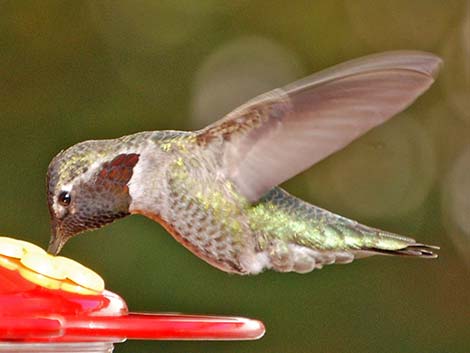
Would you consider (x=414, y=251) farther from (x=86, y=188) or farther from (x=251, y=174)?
(x=86, y=188)

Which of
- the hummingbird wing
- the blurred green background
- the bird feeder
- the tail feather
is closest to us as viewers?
the bird feeder

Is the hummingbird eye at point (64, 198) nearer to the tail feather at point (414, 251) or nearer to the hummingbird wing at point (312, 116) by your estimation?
the hummingbird wing at point (312, 116)

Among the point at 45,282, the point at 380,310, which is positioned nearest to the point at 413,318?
the point at 380,310

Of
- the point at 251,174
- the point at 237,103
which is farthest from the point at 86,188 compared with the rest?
the point at 237,103

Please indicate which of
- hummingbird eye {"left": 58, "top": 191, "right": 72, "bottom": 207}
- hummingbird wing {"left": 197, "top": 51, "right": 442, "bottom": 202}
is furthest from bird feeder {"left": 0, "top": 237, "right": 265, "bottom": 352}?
hummingbird wing {"left": 197, "top": 51, "right": 442, "bottom": 202}

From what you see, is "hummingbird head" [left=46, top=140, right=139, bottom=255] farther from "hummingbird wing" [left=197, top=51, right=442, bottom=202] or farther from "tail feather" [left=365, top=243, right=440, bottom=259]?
"tail feather" [left=365, top=243, right=440, bottom=259]
